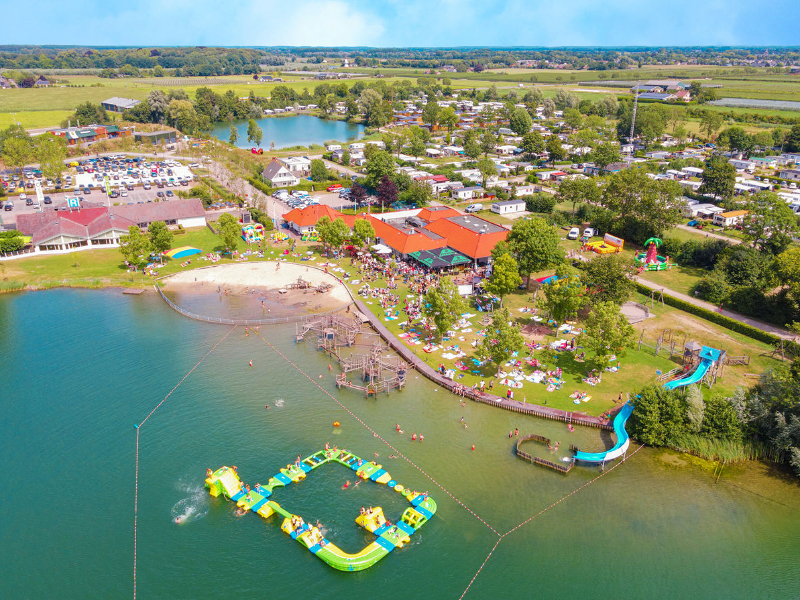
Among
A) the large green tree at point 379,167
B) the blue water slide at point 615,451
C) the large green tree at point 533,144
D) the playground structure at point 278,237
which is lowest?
the blue water slide at point 615,451

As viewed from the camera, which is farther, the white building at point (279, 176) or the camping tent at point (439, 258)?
the white building at point (279, 176)

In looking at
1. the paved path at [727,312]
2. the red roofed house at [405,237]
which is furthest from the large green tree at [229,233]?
the paved path at [727,312]

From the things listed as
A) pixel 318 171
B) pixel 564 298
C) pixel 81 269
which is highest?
pixel 318 171

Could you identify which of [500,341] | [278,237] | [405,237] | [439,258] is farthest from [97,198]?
[500,341]

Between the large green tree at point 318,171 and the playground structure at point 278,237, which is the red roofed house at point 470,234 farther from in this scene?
the large green tree at point 318,171

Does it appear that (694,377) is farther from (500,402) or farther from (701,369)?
(500,402)

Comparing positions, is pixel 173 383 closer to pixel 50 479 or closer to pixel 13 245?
pixel 50 479

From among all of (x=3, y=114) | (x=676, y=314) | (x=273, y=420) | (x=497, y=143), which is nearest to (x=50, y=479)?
(x=273, y=420)

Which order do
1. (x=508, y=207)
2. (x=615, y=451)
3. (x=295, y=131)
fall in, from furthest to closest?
(x=295, y=131) < (x=508, y=207) < (x=615, y=451)
